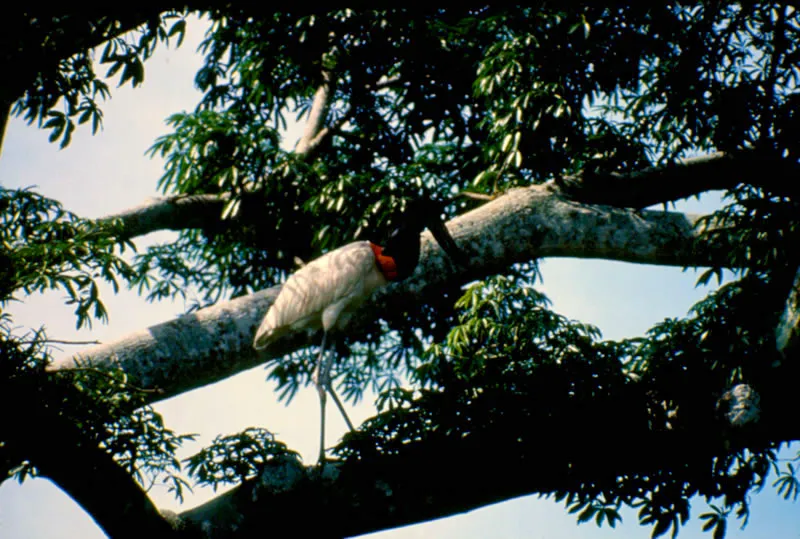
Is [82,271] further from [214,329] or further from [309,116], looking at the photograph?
[309,116]

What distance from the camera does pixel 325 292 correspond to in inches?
143

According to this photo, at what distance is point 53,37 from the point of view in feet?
8.50

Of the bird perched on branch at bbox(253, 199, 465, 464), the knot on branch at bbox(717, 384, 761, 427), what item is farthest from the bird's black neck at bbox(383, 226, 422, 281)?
the knot on branch at bbox(717, 384, 761, 427)

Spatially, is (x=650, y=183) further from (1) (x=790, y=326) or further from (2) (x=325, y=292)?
(2) (x=325, y=292)

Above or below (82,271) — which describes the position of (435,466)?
below

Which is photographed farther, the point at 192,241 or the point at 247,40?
the point at 192,241

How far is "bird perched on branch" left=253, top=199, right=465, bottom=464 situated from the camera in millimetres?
3514

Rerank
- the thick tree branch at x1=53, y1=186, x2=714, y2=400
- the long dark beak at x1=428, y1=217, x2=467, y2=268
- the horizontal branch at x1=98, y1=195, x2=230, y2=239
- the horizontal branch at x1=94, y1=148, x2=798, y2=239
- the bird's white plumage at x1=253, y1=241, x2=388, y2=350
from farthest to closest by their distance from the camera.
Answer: the horizontal branch at x1=98, y1=195, x2=230, y2=239
the horizontal branch at x1=94, y1=148, x2=798, y2=239
the long dark beak at x1=428, y1=217, x2=467, y2=268
the bird's white plumage at x1=253, y1=241, x2=388, y2=350
the thick tree branch at x1=53, y1=186, x2=714, y2=400

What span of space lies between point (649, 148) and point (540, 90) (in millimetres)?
843

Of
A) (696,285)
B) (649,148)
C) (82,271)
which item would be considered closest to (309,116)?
(649,148)

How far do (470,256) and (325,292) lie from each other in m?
0.89

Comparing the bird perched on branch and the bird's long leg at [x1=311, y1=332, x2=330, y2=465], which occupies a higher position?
the bird perched on branch

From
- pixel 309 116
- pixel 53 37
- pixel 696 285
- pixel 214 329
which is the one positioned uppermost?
pixel 309 116

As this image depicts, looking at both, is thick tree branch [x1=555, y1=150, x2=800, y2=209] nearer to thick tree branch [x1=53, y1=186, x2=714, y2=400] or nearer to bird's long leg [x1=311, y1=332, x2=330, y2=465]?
thick tree branch [x1=53, y1=186, x2=714, y2=400]
